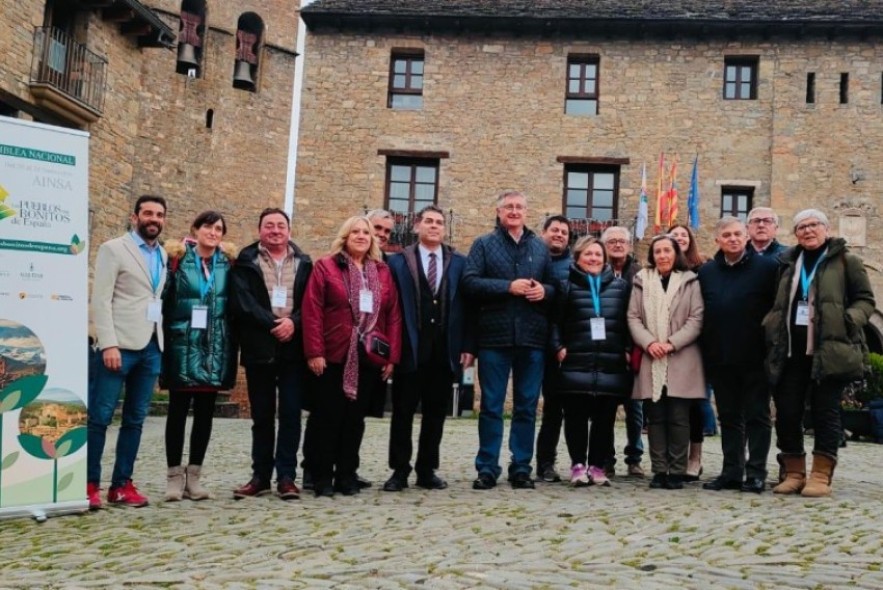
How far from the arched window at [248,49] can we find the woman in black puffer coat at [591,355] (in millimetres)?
18697

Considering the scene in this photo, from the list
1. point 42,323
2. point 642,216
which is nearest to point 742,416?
point 42,323

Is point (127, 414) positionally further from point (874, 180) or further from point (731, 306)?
point (874, 180)

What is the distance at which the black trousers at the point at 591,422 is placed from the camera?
6.66m

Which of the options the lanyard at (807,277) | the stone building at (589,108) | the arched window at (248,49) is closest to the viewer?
the lanyard at (807,277)

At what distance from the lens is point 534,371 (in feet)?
21.3

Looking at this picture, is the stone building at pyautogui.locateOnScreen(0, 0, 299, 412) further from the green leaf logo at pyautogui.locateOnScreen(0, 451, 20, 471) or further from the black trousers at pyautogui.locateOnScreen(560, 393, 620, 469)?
the black trousers at pyautogui.locateOnScreen(560, 393, 620, 469)

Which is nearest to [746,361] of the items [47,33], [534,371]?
[534,371]

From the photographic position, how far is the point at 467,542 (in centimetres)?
444

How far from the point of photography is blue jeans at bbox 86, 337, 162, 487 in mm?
5559

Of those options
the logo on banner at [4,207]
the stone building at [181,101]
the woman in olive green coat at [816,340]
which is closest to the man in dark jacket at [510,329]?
the woman in olive green coat at [816,340]

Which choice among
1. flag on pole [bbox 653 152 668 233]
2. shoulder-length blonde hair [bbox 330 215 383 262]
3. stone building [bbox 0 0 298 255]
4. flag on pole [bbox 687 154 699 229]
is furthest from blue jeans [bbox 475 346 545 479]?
flag on pole [bbox 687 154 699 229]

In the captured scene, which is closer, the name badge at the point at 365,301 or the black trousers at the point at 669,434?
the name badge at the point at 365,301

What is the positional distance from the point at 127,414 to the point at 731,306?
4152mm

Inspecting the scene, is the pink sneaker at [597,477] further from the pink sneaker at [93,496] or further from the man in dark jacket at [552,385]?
the pink sneaker at [93,496]
